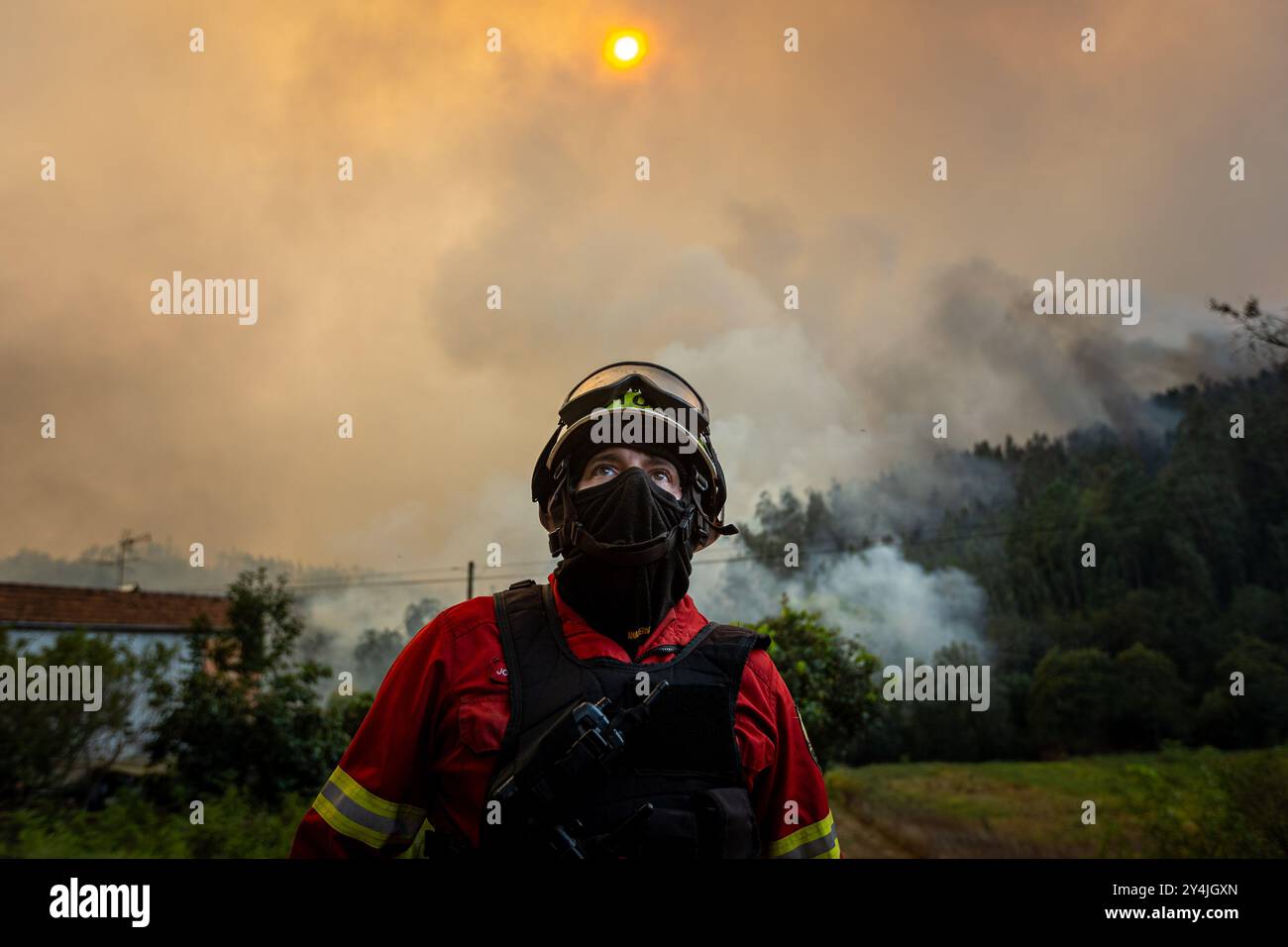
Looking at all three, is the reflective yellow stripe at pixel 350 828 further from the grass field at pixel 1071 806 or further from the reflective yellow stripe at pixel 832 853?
the grass field at pixel 1071 806

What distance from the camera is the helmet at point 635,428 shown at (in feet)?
8.79

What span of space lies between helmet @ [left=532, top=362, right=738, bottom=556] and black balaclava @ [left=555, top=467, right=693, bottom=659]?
114 mm

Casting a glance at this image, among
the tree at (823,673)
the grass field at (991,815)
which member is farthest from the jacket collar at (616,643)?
the tree at (823,673)

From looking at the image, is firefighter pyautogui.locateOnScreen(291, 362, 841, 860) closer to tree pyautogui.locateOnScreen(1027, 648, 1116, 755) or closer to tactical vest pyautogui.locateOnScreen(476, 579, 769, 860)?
tactical vest pyautogui.locateOnScreen(476, 579, 769, 860)

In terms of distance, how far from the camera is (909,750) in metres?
17.0

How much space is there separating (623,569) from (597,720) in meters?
0.47

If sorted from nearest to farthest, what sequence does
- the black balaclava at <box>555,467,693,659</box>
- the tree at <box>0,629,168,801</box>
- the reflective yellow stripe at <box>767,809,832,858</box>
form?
the reflective yellow stripe at <box>767,809,832,858</box> < the black balaclava at <box>555,467,693,659</box> < the tree at <box>0,629,168,801</box>

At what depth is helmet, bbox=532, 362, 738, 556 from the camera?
2.68 metres

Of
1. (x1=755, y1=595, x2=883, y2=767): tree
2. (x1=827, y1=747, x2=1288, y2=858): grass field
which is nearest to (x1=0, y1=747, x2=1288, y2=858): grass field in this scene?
(x1=827, y1=747, x2=1288, y2=858): grass field

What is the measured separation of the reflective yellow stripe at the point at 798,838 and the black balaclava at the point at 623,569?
0.67 meters

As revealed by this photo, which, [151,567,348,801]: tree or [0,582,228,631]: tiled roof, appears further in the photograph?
[0,582,228,631]: tiled roof
